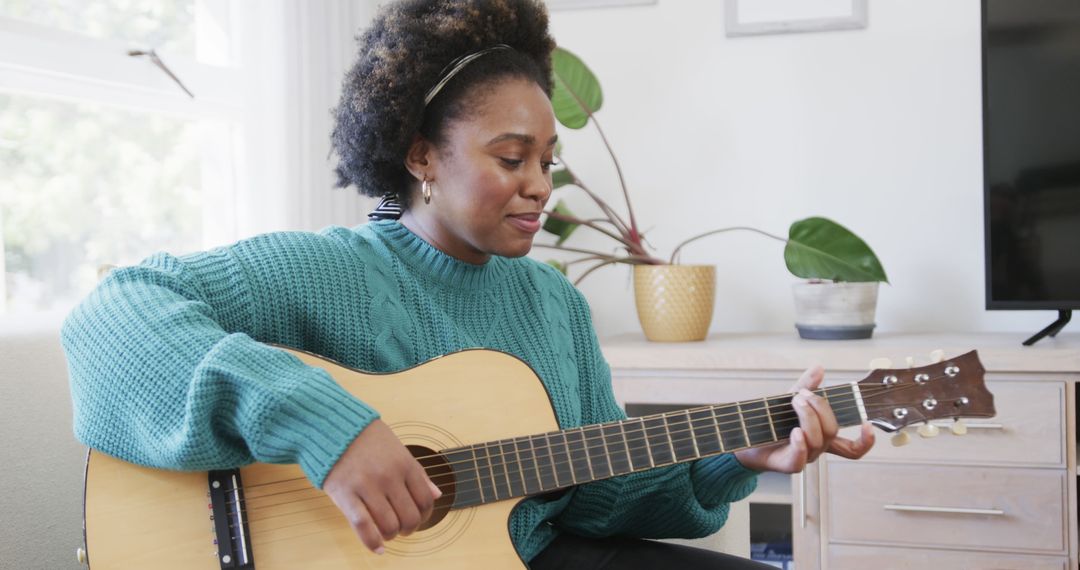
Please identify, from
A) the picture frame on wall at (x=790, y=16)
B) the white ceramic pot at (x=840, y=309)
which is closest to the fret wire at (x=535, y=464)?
the white ceramic pot at (x=840, y=309)

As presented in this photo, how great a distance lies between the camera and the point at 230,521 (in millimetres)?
895

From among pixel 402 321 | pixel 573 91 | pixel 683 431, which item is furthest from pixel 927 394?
pixel 573 91

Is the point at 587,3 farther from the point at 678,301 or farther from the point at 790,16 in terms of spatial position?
the point at 678,301

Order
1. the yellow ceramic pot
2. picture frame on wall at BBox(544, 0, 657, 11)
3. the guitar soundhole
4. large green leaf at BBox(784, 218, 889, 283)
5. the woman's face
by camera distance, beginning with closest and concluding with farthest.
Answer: the guitar soundhole < the woman's face < large green leaf at BBox(784, 218, 889, 283) < the yellow ceramic pot < picture frame on wall at BBox(544, 0, 657, 11)

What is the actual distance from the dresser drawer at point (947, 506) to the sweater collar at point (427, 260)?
36.7 inches

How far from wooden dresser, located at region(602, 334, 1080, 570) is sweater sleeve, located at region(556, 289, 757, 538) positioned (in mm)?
581

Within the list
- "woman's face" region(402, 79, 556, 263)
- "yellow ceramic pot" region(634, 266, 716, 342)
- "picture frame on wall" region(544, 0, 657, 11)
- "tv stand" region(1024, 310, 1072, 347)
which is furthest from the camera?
"picture frame on wall" region(544, 0, 657, 11)

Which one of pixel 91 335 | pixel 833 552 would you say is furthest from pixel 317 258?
pixel 833 552

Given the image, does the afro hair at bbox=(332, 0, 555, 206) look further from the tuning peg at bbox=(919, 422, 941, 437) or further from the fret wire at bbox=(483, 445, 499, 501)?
the tuning peg at bbox=(919, 422, 941, 437)

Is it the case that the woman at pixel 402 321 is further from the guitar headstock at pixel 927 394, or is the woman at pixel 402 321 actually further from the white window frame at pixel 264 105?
the white window frame at pixel 264 105

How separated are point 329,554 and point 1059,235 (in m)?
1.61

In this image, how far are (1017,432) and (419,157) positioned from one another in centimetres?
123

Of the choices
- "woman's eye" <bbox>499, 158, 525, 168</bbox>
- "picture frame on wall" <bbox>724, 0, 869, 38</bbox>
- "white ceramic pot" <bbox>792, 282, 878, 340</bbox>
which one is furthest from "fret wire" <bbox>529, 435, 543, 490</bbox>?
"picture frame on wall" <bbox>724, 0, 869, 38</bbox>

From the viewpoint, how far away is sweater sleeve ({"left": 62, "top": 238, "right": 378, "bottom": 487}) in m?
0.83
